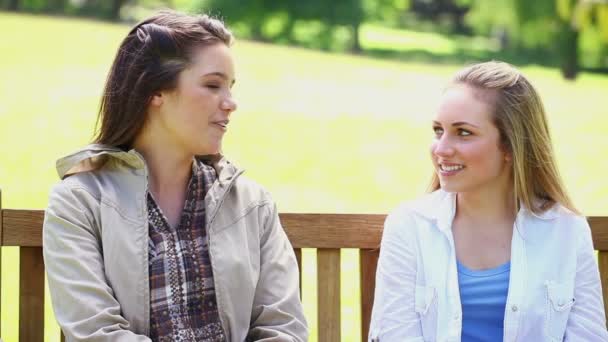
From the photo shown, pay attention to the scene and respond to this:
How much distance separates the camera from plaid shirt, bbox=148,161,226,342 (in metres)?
3.17

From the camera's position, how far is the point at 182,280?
3209 mm

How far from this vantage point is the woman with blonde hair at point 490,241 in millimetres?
3273

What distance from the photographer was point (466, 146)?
332 centimetres

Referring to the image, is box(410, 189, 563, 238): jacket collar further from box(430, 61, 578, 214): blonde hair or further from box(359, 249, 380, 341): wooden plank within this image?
box(359, 249, 380, 341): wooden plank

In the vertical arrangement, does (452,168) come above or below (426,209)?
above

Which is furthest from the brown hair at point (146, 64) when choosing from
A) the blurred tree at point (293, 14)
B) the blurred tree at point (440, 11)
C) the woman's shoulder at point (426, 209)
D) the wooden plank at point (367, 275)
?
the blurred tree at point (440, 11)

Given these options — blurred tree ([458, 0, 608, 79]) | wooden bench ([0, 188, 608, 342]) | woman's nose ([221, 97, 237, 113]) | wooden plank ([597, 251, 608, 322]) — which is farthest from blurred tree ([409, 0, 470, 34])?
woman's nose ([221, 97, 237, 113])

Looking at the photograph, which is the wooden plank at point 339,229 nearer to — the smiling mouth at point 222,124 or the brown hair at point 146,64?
the smiling mouth at point 222,124

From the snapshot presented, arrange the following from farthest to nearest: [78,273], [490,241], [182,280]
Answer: [490,241] → [182,280] → [78,273]

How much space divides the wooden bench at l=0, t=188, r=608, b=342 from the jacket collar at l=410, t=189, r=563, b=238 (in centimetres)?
25

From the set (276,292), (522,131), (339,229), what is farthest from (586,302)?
(276,292)

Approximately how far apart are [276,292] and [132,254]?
1.70ft

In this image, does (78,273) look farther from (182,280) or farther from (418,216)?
(418,216)

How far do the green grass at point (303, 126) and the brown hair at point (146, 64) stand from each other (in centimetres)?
275
